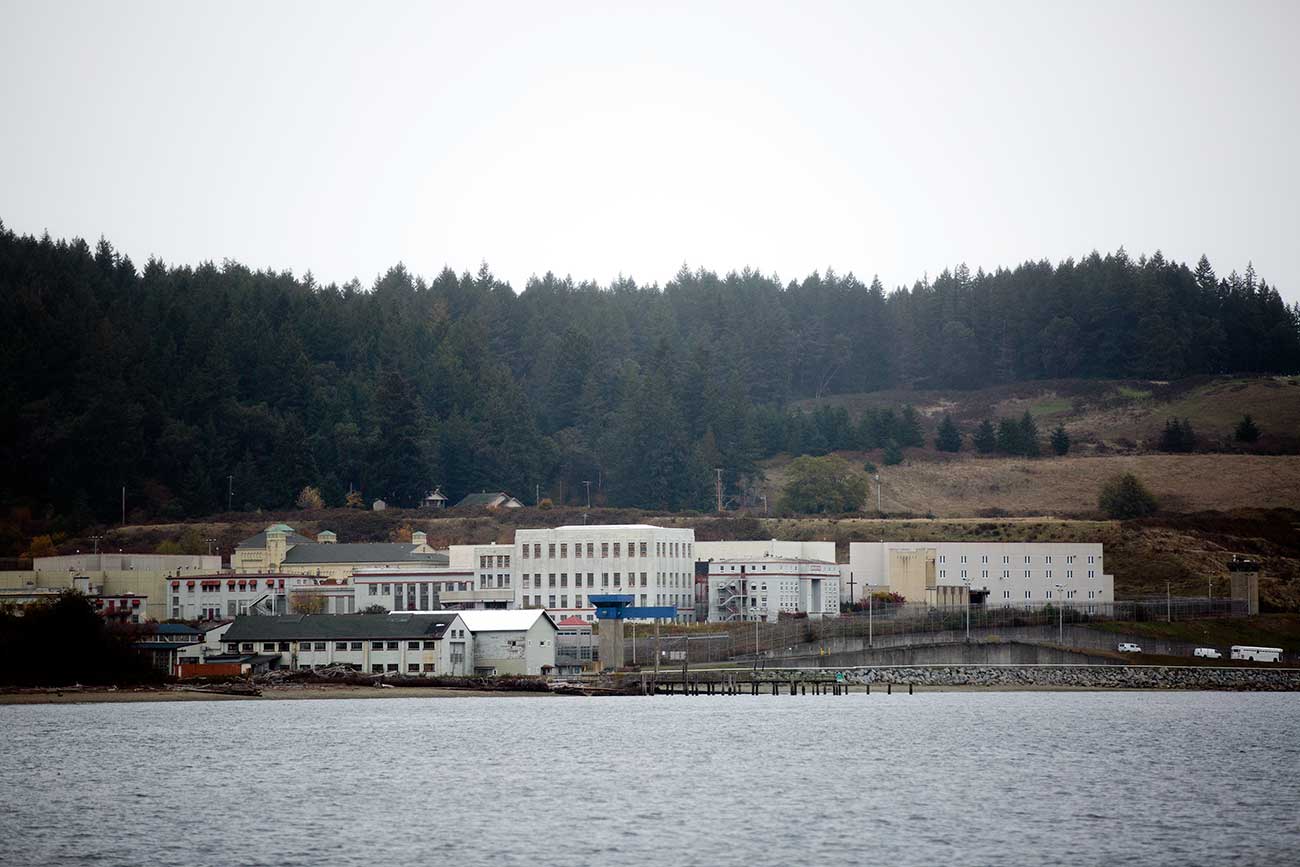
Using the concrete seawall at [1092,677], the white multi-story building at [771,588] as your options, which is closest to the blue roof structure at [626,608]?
the white multi-story building at [771,588]

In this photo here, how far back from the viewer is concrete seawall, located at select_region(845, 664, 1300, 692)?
122812 mm

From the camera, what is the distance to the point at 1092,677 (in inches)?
4870

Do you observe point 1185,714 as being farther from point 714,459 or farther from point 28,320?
point 28,320

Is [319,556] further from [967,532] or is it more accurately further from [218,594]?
[967,532]

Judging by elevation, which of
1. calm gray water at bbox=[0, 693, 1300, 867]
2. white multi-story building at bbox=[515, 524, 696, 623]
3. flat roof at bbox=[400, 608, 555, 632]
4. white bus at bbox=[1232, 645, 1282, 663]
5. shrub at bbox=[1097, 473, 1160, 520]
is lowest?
calm gray water at bbox=[0, 693, 1300, 867]

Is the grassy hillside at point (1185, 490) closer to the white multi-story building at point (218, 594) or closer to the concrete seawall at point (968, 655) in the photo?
the concrete seawall at point (968, 655)

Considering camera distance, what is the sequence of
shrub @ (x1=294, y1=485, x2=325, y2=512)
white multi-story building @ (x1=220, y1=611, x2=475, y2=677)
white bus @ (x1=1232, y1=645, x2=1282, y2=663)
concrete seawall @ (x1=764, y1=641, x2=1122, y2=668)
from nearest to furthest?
white multi-story building @ (x1=220, y1=611, x2=475, y2=677)
concrete seawall @ (x1=764, y1=641, x2=1122, y2=668)
white bus @ (x1=1232, y1=645, x2=1282, y2=663)
shrub @ (x1=294, y1=485, x2=325, y2=512)

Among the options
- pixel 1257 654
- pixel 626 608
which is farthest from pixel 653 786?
pixel 1257 654

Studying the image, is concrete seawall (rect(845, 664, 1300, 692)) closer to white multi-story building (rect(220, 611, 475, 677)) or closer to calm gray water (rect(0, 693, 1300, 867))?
calm gray water (rect(0, 693, 1300, 867))

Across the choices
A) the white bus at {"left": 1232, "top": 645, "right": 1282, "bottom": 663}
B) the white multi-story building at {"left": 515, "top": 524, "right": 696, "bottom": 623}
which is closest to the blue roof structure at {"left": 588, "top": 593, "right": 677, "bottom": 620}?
the white multi-story building at {"left": 515, "top": 524, "right": 696, "bottom": 623}

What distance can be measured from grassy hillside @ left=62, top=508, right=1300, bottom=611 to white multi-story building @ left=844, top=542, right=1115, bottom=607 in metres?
5.71

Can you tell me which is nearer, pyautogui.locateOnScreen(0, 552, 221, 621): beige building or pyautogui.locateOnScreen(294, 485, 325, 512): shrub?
pyautogui.locateOnScreen(0, 552, 221, 621): beige building

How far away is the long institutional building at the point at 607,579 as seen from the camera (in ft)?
463

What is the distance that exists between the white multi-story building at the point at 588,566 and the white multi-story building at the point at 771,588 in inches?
161
